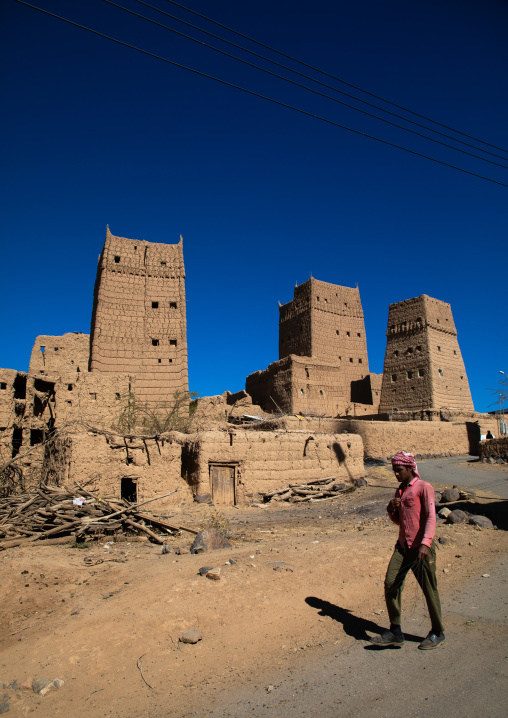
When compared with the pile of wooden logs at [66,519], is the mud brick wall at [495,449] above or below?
above

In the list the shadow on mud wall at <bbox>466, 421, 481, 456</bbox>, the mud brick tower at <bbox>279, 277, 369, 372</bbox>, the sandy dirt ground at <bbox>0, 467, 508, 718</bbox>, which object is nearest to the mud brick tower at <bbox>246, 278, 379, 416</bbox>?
the mud brick tower at <bbox>279, 277, 369, 372</bbox>

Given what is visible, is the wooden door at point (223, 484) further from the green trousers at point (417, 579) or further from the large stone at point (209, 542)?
the green trousers at point (417, 579)

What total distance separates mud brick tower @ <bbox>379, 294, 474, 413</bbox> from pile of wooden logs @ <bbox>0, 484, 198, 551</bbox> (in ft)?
70.5

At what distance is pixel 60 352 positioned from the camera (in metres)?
23.3

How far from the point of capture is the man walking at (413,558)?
367 centimetres

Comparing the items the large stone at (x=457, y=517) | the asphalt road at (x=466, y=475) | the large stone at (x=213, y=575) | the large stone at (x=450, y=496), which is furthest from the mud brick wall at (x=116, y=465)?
the asphalt road at (x=466, y=475)

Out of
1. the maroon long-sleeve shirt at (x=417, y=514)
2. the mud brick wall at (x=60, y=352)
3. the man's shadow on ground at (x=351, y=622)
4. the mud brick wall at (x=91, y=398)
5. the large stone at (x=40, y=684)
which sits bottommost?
the large stone at (x=40, y=684)

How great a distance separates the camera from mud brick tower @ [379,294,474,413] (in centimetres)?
2647

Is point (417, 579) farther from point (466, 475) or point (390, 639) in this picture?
point (466, 475)

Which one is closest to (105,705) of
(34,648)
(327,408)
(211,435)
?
(34,648)

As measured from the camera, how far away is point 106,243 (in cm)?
2123

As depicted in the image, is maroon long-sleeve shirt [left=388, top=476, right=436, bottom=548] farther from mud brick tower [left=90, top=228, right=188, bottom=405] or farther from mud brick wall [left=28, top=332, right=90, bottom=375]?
mud brick wall [left=28, top=332, right=90, bottom=375]

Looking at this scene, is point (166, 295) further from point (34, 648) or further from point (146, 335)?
point (34, 648)

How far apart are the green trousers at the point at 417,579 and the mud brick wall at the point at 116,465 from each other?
261 inches
